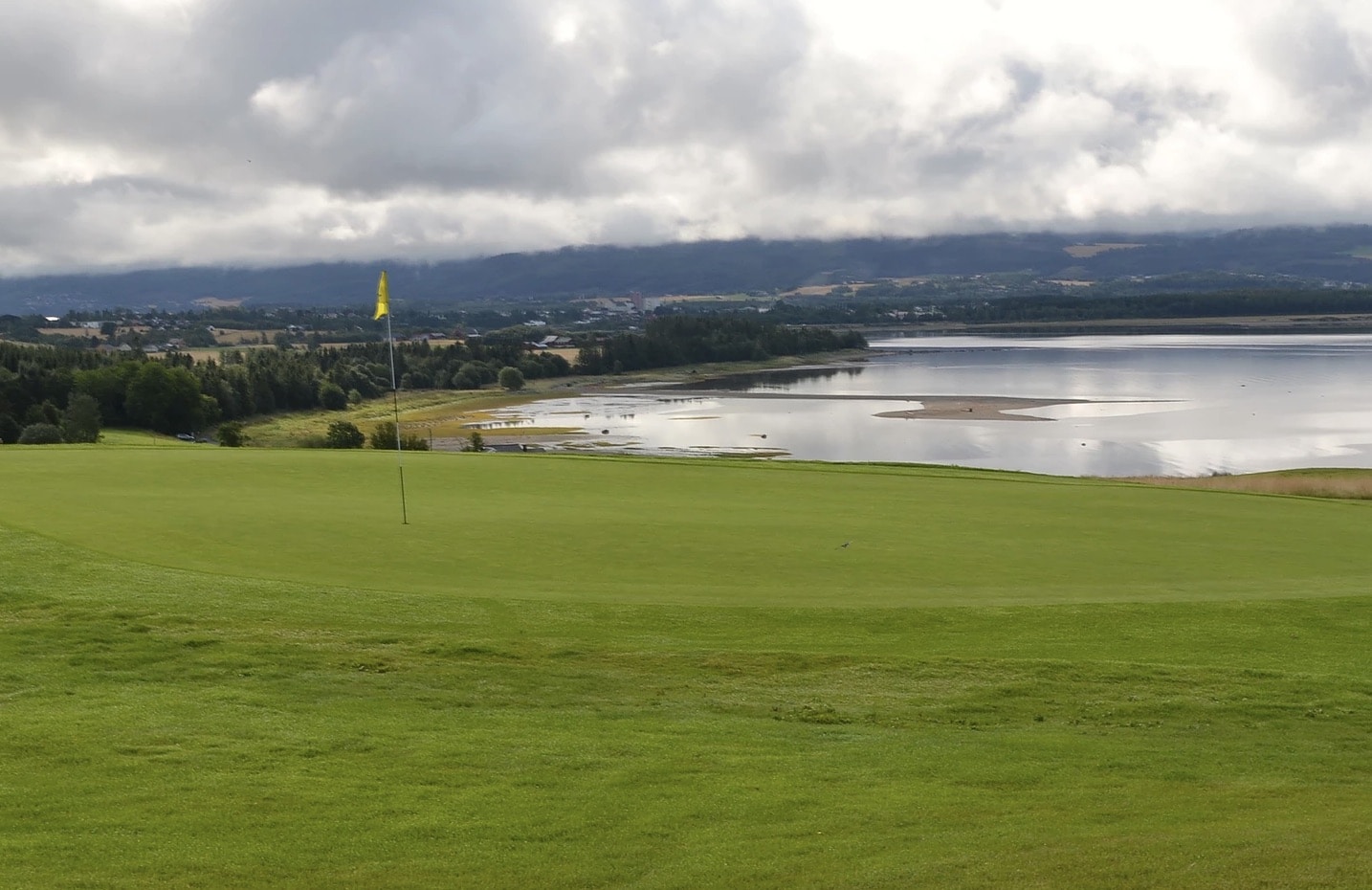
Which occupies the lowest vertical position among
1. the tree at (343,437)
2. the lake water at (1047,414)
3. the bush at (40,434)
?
the lake water at (1047,414)

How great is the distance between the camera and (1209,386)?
9794cm

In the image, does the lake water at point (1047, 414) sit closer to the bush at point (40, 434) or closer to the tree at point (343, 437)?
the tree at point (343, 437)

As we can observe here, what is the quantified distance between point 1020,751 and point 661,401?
297 feet

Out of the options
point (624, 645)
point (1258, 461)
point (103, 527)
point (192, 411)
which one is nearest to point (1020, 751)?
point (624, 645)

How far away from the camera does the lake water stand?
198 feet

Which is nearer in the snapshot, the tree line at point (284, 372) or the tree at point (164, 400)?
the tree line at point (284, 372)

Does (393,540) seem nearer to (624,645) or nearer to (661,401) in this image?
(624,645)

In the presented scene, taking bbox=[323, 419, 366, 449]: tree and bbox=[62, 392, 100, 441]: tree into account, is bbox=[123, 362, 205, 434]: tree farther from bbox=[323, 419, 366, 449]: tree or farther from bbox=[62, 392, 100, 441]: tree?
bbox=[323, 419, 366, 449]: tree

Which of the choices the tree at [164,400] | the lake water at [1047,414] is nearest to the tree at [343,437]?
the lake water at [1047,414]

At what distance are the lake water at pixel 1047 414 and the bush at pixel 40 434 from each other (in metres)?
25.9

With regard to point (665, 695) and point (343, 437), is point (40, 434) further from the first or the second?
point (665, 695)

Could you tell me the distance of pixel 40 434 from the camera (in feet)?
194

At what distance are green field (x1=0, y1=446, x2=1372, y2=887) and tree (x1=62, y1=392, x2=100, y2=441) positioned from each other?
135 feet

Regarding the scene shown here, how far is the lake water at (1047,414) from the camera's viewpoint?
6031cm
